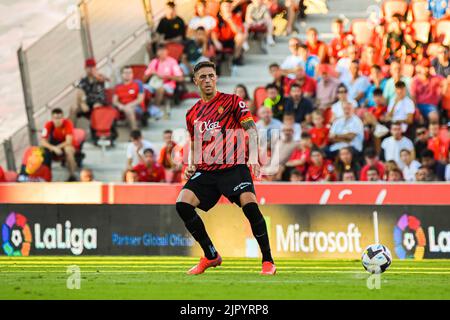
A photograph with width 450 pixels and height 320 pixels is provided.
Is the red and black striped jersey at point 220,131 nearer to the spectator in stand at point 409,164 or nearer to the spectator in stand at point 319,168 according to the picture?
the spectator in stand at point 319,168

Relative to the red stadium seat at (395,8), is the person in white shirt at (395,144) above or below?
below

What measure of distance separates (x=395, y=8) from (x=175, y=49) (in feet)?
14.5

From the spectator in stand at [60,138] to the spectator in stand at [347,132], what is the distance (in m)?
4.80

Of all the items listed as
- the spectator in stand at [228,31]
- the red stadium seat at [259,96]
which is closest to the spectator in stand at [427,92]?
the red stadium seat at [259,96]

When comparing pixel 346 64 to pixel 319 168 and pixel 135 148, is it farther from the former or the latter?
pixel 135 148

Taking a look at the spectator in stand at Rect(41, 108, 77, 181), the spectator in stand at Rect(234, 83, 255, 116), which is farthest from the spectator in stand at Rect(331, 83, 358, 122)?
the spectator in stand at Rect(41, 108, 77, 181)

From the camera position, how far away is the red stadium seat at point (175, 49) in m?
23.3

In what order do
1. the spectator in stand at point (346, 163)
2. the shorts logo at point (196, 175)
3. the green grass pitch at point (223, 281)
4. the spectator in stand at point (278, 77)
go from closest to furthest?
→ the green grass pitch at point (223, 281) → the shorts logo at point (196, 175) → the spectator in stand at point (346, 163) → the spectator in stand at point (278, 77)

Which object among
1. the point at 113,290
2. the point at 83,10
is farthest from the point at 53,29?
the point at 113,290

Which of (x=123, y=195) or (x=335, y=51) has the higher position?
(x=335, y=51)

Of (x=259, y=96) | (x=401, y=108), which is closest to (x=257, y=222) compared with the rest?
(x=401, y=108)
